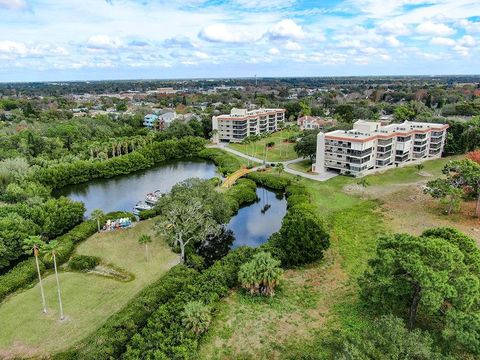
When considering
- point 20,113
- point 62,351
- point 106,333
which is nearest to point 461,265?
point 106,333

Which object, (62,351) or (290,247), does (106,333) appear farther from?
(290,247)

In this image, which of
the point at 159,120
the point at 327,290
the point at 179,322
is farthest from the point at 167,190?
the point at 159,120

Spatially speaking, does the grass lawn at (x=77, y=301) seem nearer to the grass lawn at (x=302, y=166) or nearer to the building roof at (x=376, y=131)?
the grass lawn at (x=302, y=166)

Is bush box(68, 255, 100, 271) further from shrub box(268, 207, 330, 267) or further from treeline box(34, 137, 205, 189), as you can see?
treeline box(34, 137, 205, 189)

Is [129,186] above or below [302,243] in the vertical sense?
below

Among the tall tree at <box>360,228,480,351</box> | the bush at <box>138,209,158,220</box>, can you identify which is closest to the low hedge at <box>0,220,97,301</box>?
the bush at <box>138,209,158,220</box>

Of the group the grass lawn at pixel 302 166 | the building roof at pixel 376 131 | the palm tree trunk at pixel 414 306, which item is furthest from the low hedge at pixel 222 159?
the palm tree trunk at pixel 414 306

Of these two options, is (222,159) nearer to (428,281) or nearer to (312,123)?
(312,123)

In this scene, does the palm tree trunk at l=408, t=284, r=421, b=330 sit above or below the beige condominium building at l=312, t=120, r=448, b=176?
below

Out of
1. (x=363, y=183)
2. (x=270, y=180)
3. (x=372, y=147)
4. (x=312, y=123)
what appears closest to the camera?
(x=363, y=183)
